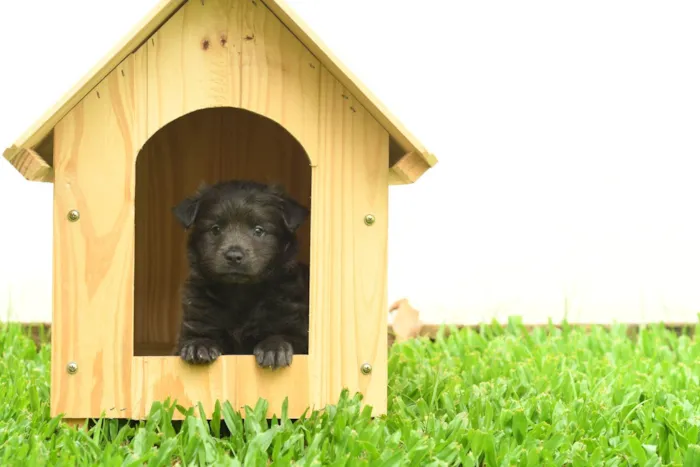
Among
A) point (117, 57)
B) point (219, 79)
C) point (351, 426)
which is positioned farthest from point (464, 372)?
point (117, 57)

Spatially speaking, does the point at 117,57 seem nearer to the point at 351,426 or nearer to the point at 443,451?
the point at 351,426

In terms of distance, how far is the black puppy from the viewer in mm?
5113

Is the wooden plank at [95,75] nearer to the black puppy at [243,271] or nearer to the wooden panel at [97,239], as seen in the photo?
the wooden panel at [97,239]

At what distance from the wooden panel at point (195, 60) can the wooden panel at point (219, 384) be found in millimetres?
1145

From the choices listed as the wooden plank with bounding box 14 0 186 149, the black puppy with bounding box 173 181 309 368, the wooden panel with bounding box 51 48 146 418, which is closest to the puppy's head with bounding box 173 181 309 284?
the black puppy with bounding box 173 181 309 368

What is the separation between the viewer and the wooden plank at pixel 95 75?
4527 mm

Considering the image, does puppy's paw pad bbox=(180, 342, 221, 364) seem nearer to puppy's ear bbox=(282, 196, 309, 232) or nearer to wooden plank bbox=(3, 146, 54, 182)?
puppy's ear bbox=(282, 196, 309, 232)

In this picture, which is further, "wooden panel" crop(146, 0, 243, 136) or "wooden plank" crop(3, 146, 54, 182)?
"wooden panel" crop(146, 0, 243, 136)

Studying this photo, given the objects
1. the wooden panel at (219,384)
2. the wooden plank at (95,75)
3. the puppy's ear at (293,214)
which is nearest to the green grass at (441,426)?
the wooden panel at (219,384)

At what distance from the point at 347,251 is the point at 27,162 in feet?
5.13

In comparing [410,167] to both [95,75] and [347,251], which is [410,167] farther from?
[95,75]

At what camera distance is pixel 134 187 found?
4.77m

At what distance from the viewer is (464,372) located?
597 centimetres

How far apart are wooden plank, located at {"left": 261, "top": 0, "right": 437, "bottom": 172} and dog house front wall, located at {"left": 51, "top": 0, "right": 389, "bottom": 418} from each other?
0.17 feet
